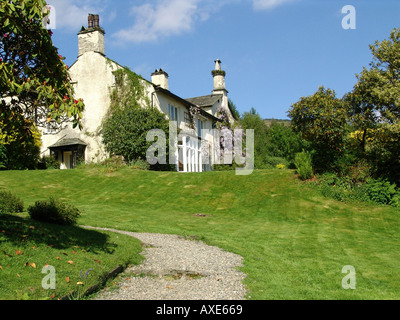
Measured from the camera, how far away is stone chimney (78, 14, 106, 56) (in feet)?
98.5

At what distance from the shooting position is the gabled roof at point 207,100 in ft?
138

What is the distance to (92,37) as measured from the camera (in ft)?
99.3

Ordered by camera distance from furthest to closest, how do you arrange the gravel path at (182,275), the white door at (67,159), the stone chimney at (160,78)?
1. the stone chimney at (160,78)
2. the white door at (67,159)
3. the gravel path at (182,275)

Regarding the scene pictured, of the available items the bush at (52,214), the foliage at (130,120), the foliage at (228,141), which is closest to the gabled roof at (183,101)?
the foliage at (228,141)

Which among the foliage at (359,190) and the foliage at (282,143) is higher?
the foliage at (282,143)

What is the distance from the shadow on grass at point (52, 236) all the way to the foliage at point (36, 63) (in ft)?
8.76

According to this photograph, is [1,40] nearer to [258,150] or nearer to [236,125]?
[236,125]

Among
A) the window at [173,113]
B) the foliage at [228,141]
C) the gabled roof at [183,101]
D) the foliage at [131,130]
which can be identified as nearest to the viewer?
the foliage at [131,130]

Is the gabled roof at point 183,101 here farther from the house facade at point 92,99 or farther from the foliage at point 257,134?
the foliage at point 257,134

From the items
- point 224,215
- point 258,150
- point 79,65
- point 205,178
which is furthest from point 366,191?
point 258,150

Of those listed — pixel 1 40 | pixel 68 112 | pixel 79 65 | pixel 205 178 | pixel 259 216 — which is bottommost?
pixel 259 216

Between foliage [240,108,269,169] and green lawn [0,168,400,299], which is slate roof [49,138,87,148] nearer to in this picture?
green lawn [0,168,400,299]
